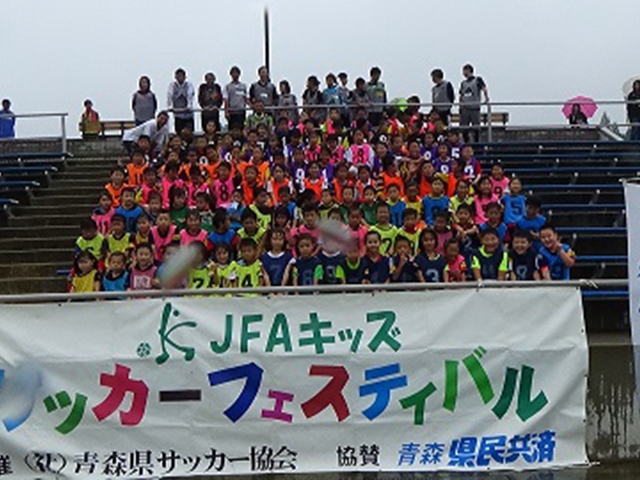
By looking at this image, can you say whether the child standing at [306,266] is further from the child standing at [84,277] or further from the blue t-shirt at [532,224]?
the blue t-shirt at [532,224]

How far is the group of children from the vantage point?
31.9 ft

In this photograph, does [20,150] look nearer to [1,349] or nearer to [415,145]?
[415,145]

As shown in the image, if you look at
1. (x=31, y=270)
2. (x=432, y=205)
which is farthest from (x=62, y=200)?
(x=432, y=205)

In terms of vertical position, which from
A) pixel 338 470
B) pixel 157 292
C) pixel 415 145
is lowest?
pixel 338 470

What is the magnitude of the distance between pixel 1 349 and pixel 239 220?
4664 millimetres

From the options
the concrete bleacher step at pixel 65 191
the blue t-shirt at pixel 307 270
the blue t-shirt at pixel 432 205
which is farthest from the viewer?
the concrete bleacher step at pixel 65 191

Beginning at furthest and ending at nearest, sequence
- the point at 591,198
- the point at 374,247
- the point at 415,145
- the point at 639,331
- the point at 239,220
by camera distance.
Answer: the point at 591,198, the point at 415,145, the point at 239,220, the point at 374,247, the point at 639,331

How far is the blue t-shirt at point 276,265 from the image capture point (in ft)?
32.3

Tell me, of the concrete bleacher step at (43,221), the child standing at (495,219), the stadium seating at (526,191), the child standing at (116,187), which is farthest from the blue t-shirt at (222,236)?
the concrete bleacher step at (43,221)

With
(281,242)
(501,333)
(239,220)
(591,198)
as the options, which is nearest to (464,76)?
(591,198)

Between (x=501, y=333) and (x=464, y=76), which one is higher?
(x=464, y=76)

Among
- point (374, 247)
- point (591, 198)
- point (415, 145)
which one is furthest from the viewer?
point (591, 198)

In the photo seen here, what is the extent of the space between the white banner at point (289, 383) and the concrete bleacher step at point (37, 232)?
8136 millimetres

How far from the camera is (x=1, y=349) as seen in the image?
Result: 775 cm
